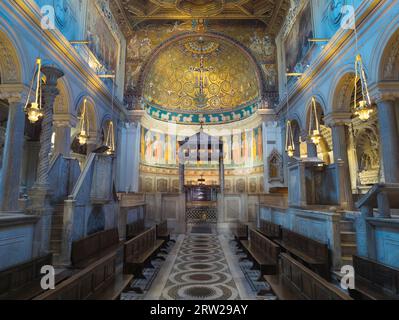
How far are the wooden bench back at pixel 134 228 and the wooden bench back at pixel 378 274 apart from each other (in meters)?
6.07

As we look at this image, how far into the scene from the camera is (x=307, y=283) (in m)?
3.08

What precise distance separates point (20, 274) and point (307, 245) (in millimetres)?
5387

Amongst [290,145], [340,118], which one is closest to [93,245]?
[340,118]

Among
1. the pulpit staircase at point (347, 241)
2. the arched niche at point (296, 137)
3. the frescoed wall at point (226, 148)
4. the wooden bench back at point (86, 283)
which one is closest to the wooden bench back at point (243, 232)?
the pulpit staircase at point (347, 241)

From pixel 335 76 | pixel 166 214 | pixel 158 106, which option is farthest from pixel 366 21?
pixel 158 106

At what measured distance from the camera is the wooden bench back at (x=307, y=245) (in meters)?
4.95

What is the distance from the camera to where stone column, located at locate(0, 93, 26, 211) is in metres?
6.88

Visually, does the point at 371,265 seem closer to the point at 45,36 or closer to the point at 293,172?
the point at 293,172

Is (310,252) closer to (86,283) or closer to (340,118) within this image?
(86,283)

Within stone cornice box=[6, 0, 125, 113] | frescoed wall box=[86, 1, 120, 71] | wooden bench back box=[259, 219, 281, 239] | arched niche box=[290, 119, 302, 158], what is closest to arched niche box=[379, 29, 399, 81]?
wooden bench back box=[259, 219, 281, 239]

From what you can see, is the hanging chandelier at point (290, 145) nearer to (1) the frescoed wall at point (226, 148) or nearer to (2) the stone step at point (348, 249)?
(1) the frescoed wall at point (226, 148)

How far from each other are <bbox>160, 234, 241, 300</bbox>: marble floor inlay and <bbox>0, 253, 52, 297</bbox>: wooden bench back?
198 centimetres

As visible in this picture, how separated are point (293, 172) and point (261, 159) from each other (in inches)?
352
